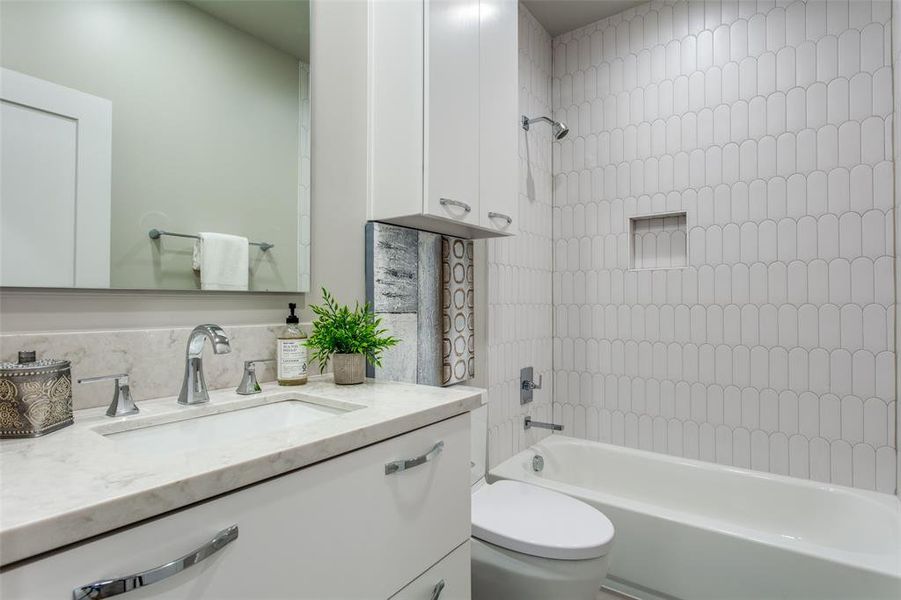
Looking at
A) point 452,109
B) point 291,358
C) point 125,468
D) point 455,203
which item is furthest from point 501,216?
point 125,468

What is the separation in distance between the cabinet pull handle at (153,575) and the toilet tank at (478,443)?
4.68 feet

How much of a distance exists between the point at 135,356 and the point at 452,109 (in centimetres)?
109

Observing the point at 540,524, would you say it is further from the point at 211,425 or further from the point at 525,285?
the point at 525,285

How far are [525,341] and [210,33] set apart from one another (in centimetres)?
187

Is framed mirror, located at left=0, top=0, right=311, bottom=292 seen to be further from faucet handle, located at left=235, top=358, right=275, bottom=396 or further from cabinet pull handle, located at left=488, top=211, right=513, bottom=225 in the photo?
cabinet pull handle, located at left=488, top=211, right=513, bottom=225

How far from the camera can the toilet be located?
1.39 m

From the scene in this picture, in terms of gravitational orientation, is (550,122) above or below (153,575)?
above

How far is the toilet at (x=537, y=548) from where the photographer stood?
54.8 inches

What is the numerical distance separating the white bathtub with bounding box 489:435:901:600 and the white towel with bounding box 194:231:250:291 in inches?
58.6

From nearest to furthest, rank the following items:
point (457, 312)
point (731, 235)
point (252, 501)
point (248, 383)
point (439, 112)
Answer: point (252, 501), point (248, 383), point (439, 112), point (457, 312), point (731, 235)

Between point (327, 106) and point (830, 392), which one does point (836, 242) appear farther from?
point (327, 106)

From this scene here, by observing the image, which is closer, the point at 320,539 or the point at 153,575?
the point at 153,575

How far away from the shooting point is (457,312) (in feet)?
6.33

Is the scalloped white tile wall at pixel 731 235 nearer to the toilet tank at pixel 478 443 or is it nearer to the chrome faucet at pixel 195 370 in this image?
the toilet tank at pixel 478 443
